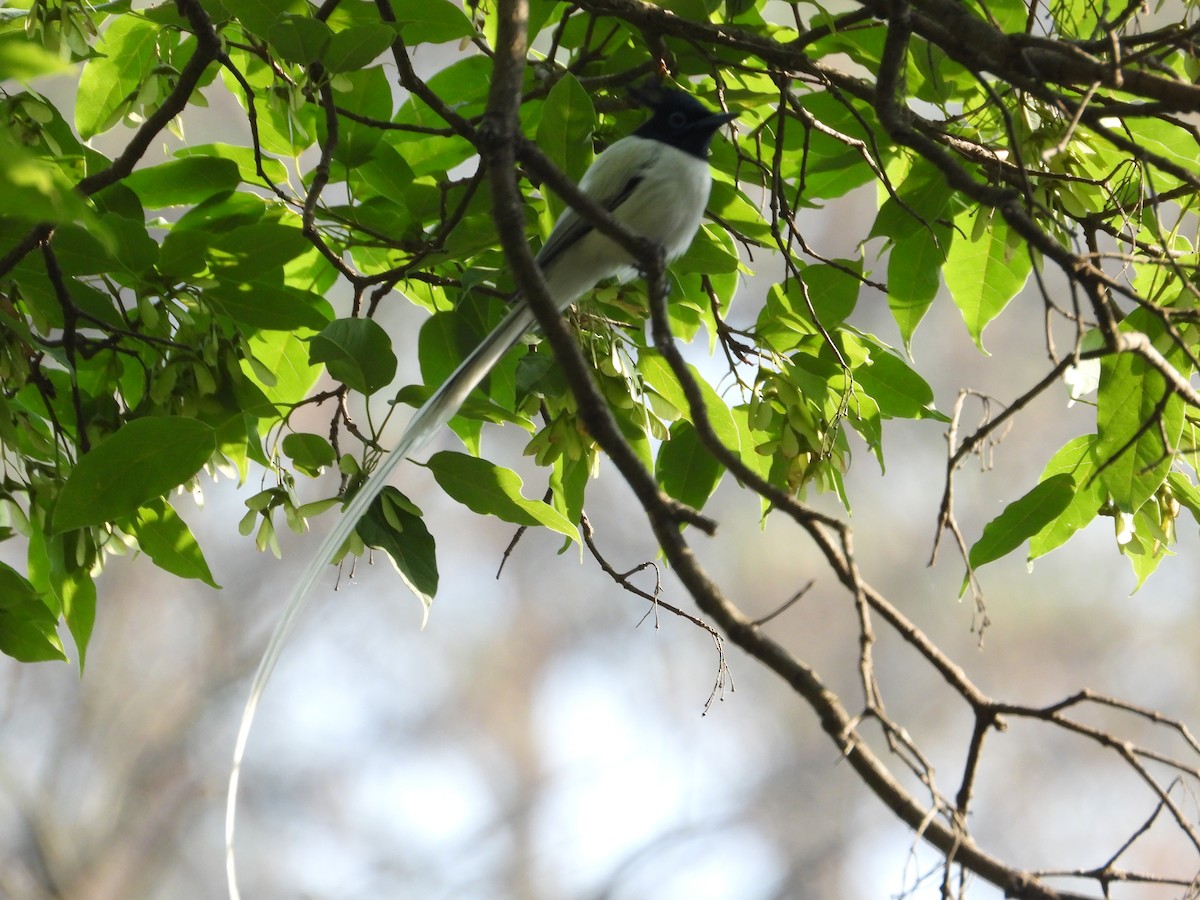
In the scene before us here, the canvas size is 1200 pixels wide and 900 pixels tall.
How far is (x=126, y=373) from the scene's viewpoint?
1.60 meters

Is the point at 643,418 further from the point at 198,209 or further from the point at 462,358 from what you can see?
the point at 198,209

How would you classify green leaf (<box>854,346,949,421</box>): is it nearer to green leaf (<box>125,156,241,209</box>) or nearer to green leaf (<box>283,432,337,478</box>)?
green leaf (<box>283,432,337,478</box>)

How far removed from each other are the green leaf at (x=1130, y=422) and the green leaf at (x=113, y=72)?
1386 millimetres

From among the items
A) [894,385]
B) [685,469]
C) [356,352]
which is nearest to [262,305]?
[356,352]

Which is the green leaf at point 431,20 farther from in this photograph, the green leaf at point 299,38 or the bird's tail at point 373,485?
the bird's tail at point 373,485

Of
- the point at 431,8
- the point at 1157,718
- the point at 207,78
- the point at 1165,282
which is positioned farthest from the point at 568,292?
the point at 1157,718

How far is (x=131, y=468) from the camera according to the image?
4.25ft

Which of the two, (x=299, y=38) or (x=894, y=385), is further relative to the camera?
(x=894, y=385)

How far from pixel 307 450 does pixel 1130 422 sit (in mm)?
1011

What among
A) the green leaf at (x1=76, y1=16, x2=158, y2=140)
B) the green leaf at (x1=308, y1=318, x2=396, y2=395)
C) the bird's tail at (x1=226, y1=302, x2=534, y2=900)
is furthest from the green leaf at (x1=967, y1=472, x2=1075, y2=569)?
the green leaf at (x1=76, y1=16, x2=158, y2=140)

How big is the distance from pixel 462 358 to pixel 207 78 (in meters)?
0.58

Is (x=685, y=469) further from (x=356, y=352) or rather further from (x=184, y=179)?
(x=184, y=179)

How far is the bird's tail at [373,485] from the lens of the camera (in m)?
1.05

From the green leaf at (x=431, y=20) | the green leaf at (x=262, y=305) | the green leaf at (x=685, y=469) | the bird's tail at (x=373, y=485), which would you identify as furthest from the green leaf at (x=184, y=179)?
the green leaf at (x=685, y=469)
